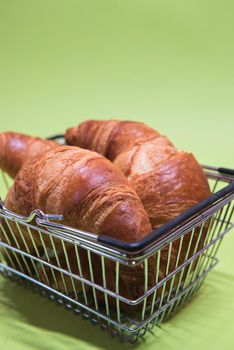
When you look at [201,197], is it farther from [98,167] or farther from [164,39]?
[164,39]

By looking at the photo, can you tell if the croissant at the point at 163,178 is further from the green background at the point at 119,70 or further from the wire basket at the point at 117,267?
the green background at the point at 119,70

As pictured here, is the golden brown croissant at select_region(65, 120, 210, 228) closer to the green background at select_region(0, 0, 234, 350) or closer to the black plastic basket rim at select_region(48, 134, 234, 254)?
the black plastic basket rim at select_region(48, 134, 234, 254)

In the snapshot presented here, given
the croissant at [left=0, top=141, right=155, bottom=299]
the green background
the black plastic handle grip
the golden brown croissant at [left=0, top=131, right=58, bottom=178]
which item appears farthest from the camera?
the green background

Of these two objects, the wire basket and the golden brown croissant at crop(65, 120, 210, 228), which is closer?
the wire basket

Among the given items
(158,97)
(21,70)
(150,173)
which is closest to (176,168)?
(150,173)

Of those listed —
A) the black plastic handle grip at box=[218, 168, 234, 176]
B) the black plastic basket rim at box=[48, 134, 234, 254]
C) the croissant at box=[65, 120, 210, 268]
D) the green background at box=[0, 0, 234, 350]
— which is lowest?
the green background at box=[0, 0, 234, 350]

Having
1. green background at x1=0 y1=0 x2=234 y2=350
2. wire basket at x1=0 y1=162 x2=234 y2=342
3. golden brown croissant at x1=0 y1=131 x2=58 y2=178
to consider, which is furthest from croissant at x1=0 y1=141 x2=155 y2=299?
green background at x1=0 y1=0 x2=234 y2=350

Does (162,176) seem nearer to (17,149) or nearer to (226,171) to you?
(226,171)
